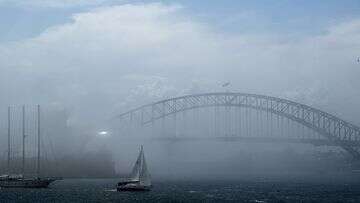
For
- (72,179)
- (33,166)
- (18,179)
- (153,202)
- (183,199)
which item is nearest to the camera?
(153,202)

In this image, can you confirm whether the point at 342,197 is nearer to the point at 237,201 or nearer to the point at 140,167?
the point at 237,201

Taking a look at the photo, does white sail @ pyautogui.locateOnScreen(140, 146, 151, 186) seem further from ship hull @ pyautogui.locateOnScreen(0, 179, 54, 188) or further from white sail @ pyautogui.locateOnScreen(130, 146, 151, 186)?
ship hull @ pyautogui.locateOnScreen(0, 179, 54, 188)

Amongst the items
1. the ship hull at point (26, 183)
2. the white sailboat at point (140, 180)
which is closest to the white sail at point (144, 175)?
the white sailboat at point (140, 180)

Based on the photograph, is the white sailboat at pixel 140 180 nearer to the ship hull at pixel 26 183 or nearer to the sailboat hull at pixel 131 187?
the sailboat hull at pixel 131 187

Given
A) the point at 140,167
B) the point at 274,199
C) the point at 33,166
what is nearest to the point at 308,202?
the point at 274,199

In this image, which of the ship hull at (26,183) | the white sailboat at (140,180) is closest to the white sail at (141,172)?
the white sailboat at (140,180)

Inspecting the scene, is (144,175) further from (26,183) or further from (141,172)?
(26,183)

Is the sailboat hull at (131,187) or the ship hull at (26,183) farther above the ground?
the ship hull at (26,183)

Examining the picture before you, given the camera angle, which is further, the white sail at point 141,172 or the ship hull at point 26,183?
the ship hull at point 26,183

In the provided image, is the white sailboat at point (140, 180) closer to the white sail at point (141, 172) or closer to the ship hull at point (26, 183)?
the white sail at point (141, 172)

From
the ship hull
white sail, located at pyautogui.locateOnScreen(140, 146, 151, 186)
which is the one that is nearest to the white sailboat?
white sail, located at pyautogui.locateOnScreen(140, 146, 151, 186)

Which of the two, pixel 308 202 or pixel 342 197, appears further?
pixel 342 197
